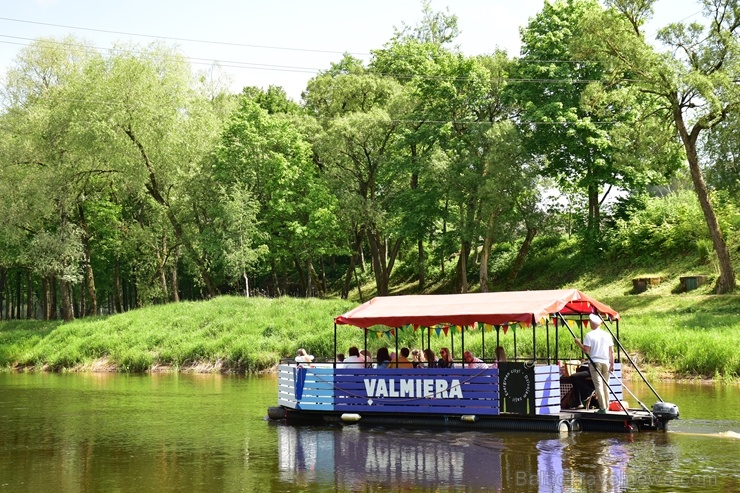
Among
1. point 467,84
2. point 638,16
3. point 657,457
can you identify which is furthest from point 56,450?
point 467,84

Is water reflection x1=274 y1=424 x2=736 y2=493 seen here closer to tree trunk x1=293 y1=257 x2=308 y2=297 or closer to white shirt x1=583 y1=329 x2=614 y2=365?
white shirt x1=583 y1=329 x2=614 y2=365

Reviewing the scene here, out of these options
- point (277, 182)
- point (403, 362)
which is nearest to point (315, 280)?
point (277, 182)

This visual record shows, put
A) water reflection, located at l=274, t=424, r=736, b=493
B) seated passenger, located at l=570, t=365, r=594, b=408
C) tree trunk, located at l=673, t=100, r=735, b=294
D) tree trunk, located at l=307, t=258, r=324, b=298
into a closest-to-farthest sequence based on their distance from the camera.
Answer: water reflection, located at l=274, t=424, r=736, b=493 < seated passenger, located at l=570, t=365, r=594, b=408 < tree trunk, located at l=673, t=100, r=735, b=294 < tree trunk, located at l=307, t=258, r=324, b=298

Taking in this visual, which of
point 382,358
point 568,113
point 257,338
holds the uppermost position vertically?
point 568,113

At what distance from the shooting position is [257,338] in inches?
1820

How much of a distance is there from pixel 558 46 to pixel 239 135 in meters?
21.7

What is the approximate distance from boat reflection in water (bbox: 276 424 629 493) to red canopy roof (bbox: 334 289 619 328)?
2730 millimetres

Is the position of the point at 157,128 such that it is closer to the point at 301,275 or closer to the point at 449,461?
the point at 301,275

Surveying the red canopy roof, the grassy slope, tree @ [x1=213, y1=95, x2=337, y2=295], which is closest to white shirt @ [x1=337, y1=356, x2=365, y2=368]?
the red canopy roof

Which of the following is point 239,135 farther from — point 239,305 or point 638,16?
point 638,16

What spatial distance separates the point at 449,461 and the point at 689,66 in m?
31.4

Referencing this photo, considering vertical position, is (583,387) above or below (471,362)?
below

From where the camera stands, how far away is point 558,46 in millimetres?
55375

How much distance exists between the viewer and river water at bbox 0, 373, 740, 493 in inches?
630
